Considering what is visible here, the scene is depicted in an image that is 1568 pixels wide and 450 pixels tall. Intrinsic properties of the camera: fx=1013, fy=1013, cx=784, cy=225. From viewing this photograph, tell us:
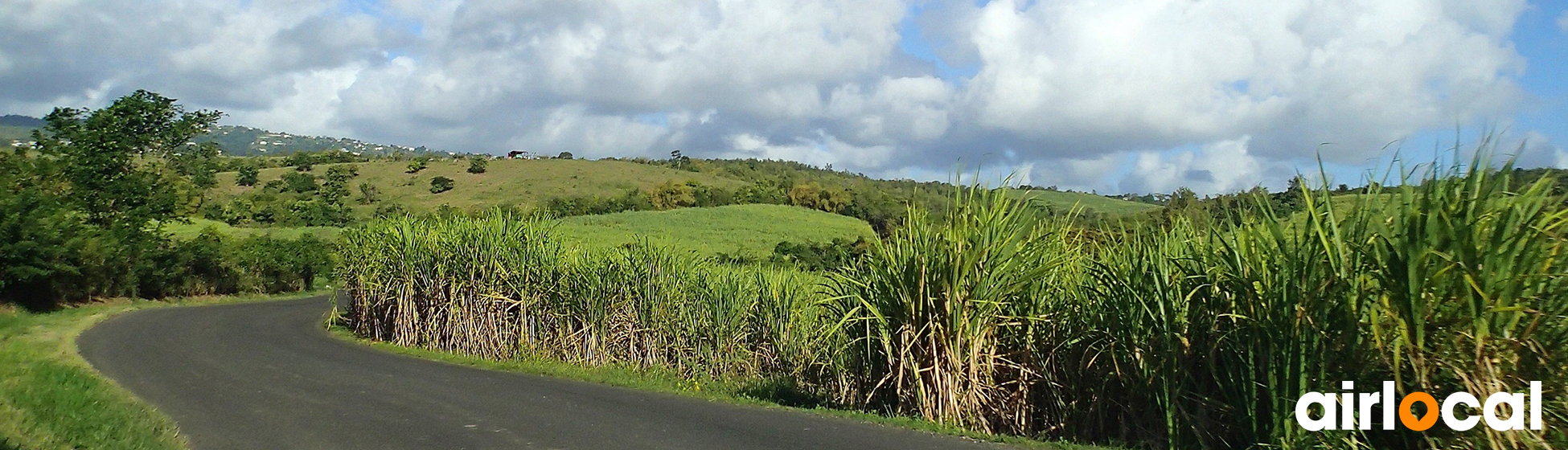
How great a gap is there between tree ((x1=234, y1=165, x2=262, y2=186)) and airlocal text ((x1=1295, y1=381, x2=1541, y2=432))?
9095cm

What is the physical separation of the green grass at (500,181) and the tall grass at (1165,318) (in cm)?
6330

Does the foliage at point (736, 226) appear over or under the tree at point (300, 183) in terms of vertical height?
under

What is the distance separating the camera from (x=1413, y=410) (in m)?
6.67

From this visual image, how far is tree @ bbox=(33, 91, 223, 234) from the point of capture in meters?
34.8

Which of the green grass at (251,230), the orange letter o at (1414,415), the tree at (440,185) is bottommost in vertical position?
the green grass at (251,230)

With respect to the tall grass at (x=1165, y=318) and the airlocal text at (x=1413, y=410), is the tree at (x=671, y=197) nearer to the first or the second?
the tall grass at (x=1165, y=318)

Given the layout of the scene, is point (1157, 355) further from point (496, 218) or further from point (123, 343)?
point (123, 343)

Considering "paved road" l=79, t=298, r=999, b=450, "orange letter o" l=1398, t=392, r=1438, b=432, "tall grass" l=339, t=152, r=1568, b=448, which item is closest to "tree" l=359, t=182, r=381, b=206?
"paved road" l=79, t=298, r=999, b=450

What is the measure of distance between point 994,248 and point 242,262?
127 feet

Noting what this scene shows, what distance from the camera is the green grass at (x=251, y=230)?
176 ft

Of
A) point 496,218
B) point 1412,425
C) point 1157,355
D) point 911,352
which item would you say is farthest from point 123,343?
point 1412,425

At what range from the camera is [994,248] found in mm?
10312

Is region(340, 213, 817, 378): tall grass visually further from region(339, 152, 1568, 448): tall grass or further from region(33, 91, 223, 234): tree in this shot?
region(33, 91, 223, 234): tree

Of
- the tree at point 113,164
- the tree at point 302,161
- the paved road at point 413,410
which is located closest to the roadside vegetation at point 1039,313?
the paved road at point 413,410
